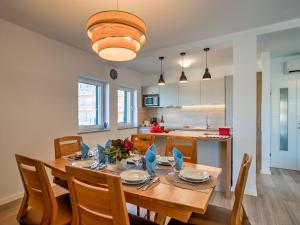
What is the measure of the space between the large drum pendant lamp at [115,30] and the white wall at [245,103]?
184 centimetres

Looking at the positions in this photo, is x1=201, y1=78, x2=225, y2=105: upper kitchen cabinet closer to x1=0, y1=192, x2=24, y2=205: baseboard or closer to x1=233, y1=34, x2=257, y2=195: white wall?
x1=233, y1=34, x2=257, y2=195: white wall

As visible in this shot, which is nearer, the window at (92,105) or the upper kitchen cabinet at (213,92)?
the window at (92,105)

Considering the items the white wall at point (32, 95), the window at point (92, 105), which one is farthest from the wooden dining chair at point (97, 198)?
the window at point (92, 105)

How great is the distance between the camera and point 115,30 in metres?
1.49

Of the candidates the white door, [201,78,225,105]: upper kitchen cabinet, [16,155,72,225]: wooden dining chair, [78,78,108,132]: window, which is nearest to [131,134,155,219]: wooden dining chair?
[16,155,72,225]: wooden dining chair

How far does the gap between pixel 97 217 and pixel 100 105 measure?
3310 millimetres

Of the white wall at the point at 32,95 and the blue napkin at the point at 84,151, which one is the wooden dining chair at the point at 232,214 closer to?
the blue napkin at the point at 84,151

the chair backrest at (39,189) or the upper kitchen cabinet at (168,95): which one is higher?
the upper kitchen cabinet at (168,95)

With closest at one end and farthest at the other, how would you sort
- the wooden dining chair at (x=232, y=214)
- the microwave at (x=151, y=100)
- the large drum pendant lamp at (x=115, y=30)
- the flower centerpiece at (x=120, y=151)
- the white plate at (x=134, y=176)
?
1. the wooden dining chair at (x=232, y=214)
2. the white plate at (x=134, y=176)
3. the large drum pendant lamp at (x=115, y=30)
4. the flower centerpiece at (x=120, y=151)
5. the microwave at (x=151, y=100)

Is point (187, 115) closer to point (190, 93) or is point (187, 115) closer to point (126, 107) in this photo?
point (190, 93)

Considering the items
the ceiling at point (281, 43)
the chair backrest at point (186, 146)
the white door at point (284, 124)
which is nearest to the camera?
the chair backrest at point (186, 146)

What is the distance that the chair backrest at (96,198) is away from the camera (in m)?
0.92

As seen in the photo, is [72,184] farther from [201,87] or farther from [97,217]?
[201,87]

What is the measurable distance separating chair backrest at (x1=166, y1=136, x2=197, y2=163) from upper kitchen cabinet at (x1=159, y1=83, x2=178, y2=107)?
2.88 metres
